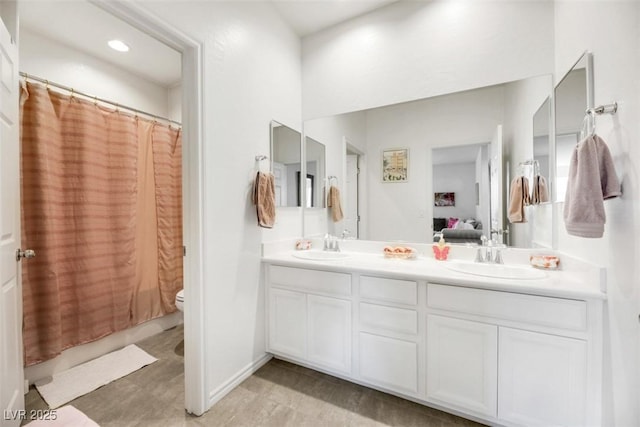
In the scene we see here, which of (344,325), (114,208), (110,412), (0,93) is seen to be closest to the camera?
(0,93)

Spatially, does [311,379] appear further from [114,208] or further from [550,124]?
[550,124]

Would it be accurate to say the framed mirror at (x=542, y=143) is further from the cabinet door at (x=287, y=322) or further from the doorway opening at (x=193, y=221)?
the doorway opening at (x=193, y=221)

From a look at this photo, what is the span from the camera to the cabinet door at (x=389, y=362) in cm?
152

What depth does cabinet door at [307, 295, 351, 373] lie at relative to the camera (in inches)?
68.0

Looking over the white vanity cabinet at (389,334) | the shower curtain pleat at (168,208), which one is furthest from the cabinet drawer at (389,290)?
the shower curtain pleat at (168,208)

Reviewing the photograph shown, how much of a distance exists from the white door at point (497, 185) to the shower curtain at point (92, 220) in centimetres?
281

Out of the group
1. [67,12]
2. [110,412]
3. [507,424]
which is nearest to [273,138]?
[67,12]

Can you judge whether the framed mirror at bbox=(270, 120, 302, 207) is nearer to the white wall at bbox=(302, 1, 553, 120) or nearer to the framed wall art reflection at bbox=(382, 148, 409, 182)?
the white wall at bbox=(302, 1, 553, 120)

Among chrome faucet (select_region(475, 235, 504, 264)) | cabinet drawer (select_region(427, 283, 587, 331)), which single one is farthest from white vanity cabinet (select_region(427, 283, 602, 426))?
chrome faucet (select_region(475, 235, 504, 264))

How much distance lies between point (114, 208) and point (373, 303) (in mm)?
2247

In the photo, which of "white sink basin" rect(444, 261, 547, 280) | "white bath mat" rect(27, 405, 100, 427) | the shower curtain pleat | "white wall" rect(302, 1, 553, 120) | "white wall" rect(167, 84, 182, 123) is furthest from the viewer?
"white wall" rect(167, 84, 182, 123)

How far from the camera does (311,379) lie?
6.08 feet

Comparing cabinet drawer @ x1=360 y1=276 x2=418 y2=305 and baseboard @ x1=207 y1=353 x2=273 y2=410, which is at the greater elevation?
cabinet drawer @ x1=360 y1=276 x2=418 y2=305

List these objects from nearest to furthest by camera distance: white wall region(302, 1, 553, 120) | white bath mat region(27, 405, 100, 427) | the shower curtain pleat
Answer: white bath mat region(27, 405, 100, 427) < white wall region(302, 1, 553, 120) < the shower curtain pleat
